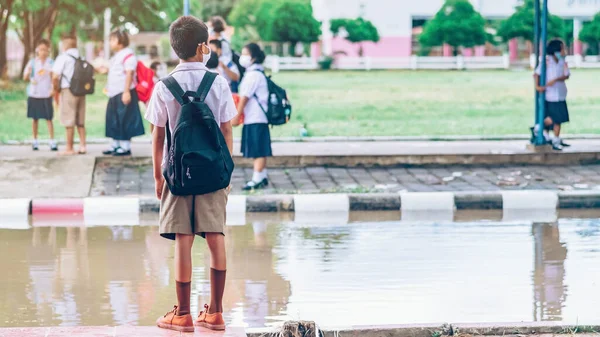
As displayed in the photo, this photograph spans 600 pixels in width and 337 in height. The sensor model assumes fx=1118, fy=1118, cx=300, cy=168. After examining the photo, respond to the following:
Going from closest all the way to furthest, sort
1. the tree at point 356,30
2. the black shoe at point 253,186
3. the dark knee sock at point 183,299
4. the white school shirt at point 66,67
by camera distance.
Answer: the dark knee sock at point 183,299 → the black shoe at point 253,186 → the white school shirt at point 66,67 → the tree at point 356,30

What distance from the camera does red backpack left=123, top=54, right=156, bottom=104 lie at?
12.4 meters

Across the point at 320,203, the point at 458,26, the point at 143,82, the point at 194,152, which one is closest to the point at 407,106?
the point at 143,82

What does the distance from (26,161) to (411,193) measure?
4.24 m

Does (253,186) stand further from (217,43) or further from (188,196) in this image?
(188,196)

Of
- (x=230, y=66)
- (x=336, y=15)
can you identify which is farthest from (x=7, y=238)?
(x=336, y=15)

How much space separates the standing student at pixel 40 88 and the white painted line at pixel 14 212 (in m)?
3.46

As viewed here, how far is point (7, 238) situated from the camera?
29.8 ft

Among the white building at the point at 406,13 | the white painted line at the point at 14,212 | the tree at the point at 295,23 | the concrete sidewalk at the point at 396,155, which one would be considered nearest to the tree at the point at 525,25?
the white building at the point at 406,13

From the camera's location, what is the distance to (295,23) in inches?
2111

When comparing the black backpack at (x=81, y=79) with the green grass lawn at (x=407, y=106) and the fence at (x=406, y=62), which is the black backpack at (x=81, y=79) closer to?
the green grass lawn at (x=407, y=106)

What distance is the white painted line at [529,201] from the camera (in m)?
10.8

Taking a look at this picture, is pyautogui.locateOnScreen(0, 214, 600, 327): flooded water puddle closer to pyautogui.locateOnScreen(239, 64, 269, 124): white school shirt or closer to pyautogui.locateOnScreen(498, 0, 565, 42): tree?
pyautogui.locateOnScreen(239, 64, 269, 124): white school shirt

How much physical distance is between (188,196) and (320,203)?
5.16 meters

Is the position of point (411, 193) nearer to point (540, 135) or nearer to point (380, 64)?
point (540, 135)
